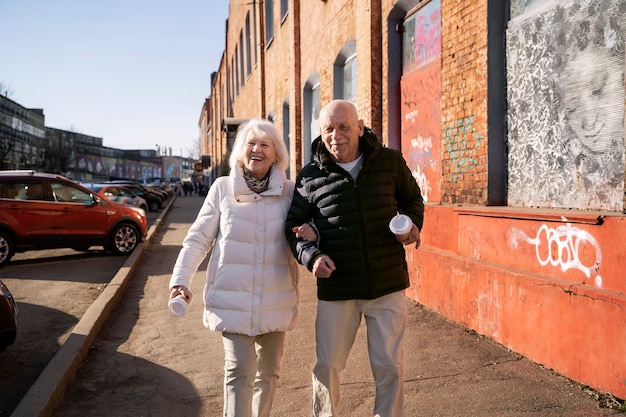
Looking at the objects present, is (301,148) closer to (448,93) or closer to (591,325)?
(448,93)

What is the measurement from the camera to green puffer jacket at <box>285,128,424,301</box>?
10.3 ft

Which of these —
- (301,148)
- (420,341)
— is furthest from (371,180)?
(301,148)

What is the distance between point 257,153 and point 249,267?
618 millimetres

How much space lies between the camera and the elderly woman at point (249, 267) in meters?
3.09

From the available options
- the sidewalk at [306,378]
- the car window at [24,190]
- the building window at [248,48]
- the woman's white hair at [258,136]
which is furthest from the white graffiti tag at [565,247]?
the building window at [248,48]

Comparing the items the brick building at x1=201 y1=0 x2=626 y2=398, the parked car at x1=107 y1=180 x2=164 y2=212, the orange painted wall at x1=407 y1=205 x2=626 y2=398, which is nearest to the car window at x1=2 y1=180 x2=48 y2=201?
the brick building at x1=201 y1=0 x2=626 y2=398

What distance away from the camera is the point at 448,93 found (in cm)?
681

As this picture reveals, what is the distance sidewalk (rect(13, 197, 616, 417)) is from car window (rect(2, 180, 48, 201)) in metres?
6.28

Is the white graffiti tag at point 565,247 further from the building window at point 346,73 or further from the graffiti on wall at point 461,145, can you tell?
the building window at point 346,73

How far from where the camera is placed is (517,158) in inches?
233

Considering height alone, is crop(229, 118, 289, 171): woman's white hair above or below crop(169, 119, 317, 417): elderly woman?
above

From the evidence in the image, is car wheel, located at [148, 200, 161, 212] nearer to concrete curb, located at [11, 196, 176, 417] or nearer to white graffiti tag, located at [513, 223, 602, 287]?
concrete curb, located at [11, 196, 176, 417]

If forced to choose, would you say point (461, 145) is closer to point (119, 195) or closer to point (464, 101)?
point (464, 101)

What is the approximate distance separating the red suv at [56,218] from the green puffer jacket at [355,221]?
10.1 m
